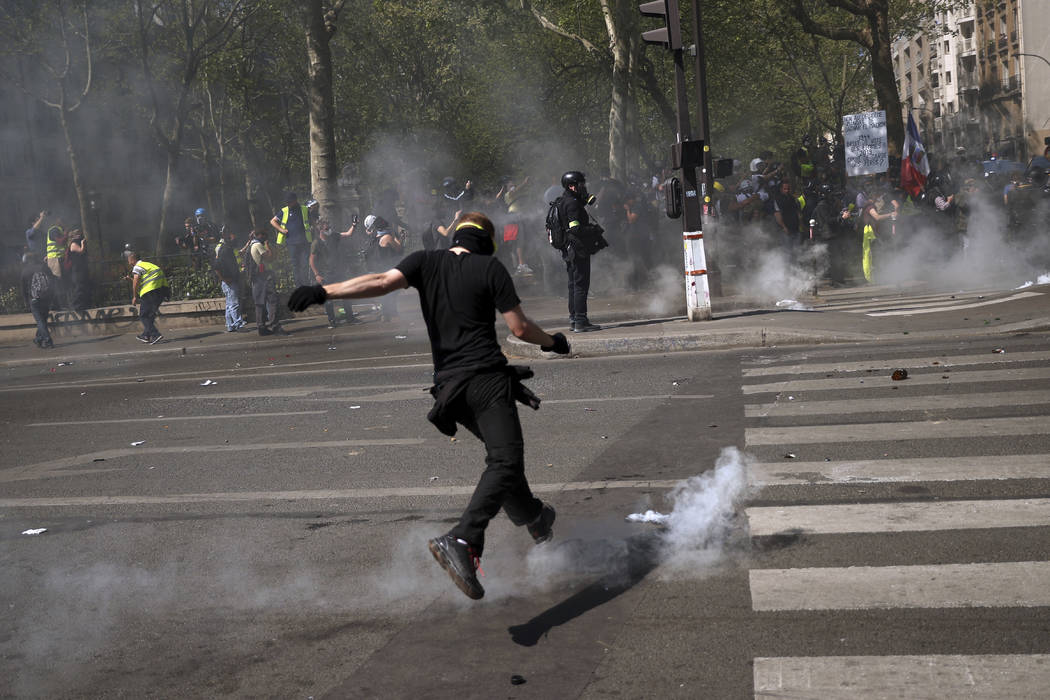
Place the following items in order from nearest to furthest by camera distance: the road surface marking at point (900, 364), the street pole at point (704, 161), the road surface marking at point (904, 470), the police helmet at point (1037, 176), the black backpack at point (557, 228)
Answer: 1. the road surface marking at point (904, 470)
2. the road surface marking at point (900, 364)
3. the black backpack at point (557, 228)
4. the street pole at point (704, 161)
5. the police helmet at point (1037, 176)

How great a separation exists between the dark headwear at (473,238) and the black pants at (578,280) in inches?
310

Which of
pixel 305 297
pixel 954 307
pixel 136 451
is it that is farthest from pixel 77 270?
pixel 305 297

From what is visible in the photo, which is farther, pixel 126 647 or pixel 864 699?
pixel 126 647

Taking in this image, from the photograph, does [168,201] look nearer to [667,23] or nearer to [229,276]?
[229,276]

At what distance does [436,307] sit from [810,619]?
186 centimetres

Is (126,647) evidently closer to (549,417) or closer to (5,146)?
(549,417)

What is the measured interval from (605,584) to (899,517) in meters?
1.50

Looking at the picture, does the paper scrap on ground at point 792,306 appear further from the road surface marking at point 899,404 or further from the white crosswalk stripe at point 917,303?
the road surface marking at point 899,404

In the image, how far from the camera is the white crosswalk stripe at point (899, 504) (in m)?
3.55

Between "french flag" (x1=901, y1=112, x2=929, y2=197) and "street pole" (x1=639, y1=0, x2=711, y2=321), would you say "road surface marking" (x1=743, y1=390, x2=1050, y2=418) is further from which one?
"french flag" (x1=901, y1=112, x2=929, y2=197)

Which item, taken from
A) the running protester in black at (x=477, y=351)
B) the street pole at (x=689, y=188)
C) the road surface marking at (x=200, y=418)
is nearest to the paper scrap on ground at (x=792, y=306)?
the street pole at (x=689, y=188)

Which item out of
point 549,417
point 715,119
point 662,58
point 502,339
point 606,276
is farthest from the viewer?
point 715,119

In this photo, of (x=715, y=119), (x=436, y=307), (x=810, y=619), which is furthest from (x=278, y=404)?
(x=715, y=119)

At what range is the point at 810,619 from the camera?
405 cm
